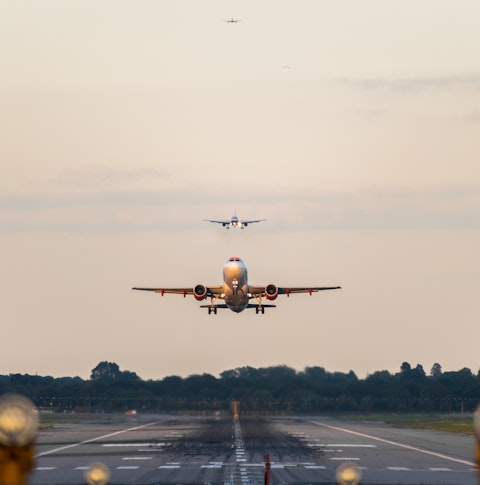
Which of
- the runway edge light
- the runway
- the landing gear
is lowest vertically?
the runway edge light

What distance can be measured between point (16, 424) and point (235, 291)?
93.2 m

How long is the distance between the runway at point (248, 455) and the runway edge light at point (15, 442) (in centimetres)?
4249

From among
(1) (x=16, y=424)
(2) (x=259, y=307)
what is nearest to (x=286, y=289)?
(2) (x=259, y=307)

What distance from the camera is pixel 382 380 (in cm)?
15012

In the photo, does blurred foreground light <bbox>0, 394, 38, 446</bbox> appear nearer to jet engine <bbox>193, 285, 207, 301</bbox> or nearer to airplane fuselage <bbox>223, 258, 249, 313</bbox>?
airplane fuselage <bbox>223, 258, 249, 313</bbox>

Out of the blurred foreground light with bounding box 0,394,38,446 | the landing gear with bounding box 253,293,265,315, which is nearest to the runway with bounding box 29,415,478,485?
the landing gear with bounding box 253,293,265,315

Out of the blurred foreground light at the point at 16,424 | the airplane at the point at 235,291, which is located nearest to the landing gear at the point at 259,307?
the airplane at the point at 235,291

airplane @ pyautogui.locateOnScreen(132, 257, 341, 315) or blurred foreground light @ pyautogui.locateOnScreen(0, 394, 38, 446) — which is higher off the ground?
airplane @ pyautogui.locateOnScreen(132, 257, 341, 315)

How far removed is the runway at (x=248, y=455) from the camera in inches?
2194

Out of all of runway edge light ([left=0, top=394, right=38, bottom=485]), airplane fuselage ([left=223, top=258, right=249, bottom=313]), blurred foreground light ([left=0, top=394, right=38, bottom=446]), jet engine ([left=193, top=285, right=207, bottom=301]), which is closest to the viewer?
runway edge light ([left=0, top=394, right=38, bottom=485])

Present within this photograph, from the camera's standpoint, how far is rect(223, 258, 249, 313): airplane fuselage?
101125 mm

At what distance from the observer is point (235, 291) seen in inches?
4018

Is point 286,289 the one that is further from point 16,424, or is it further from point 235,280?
point 16,424

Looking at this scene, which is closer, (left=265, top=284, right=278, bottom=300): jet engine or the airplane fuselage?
the airplane fuselage
